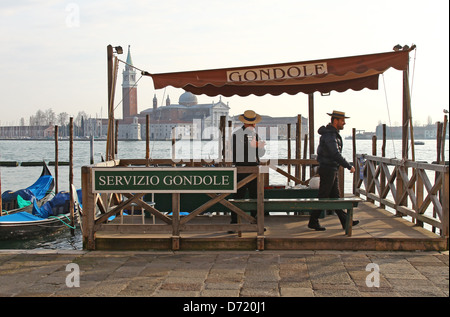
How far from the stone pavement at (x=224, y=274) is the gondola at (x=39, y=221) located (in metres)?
6.41

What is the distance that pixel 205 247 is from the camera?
6863 millimetres

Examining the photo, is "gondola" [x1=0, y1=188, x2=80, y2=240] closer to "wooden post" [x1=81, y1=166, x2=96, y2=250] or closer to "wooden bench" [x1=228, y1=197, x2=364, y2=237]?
"wooden post" [x1=81, y1=166, x2=96, y2=250]

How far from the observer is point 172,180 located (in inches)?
265

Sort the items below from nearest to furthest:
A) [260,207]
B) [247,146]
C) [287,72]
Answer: [260,207], [247,146], [287,72]

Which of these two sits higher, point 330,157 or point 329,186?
point 330,157

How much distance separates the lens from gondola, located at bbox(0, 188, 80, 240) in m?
12.8

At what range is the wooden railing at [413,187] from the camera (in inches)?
272

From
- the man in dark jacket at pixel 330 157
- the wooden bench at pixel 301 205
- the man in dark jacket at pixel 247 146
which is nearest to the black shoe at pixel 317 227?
the man in dark jacket at pixel 330 157

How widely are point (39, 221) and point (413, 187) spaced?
330 inches

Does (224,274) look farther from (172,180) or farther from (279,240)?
(172,180)

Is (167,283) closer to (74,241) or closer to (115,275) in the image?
(115,275)

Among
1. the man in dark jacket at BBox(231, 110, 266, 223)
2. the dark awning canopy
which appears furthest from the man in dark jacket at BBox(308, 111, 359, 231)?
the man in dark jacket at BBox(231, 110, 266, 223)

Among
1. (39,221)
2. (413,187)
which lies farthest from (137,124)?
(413,187)
